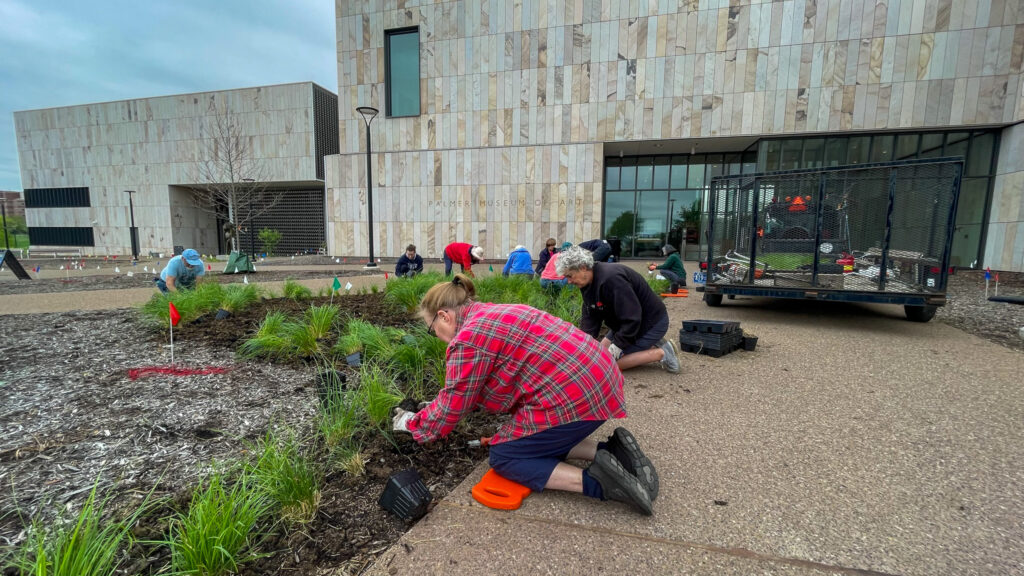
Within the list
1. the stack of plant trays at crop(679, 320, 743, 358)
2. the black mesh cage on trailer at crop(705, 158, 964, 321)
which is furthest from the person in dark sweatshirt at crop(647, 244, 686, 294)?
the stack of plant trays at crop(679, 320, 743, 358)

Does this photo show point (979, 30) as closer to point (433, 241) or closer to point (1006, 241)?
point (1006, 241)

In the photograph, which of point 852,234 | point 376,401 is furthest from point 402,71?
point 376,401

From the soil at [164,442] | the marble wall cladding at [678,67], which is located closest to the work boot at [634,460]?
the soil at [164,442]

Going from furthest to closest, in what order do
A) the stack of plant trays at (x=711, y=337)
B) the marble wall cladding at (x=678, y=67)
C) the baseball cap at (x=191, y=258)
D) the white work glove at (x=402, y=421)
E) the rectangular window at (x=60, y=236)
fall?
the rectangular window at (x=60, y=236) → the marble wall cladding at (x=678, y=67) → the baseball cap at (x=191, y=258) → the stack of plant trays at (x=711, y=337) → the white work glove at (x=402, y=421)

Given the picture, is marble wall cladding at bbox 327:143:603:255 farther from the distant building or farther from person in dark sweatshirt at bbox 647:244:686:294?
the distant building

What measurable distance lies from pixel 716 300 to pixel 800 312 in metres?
1.24

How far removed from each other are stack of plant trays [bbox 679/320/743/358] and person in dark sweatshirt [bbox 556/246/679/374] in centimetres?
78

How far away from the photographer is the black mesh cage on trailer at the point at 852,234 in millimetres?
5355

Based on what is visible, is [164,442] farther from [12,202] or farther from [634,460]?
[12,202]

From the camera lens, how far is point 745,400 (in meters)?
3.34

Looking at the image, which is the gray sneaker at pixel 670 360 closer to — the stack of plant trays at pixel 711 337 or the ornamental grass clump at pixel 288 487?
the stack of plant trays at pixel 711 337

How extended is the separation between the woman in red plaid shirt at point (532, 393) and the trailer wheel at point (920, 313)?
6.41 metres

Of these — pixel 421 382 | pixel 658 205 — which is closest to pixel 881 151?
pixel 658 205

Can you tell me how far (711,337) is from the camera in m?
4.53
